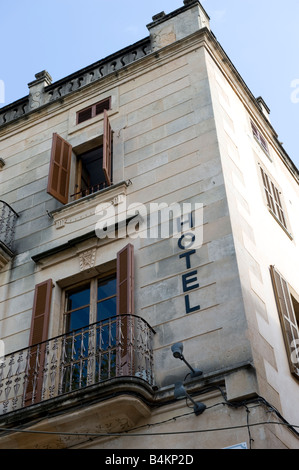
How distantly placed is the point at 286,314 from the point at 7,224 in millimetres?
5420

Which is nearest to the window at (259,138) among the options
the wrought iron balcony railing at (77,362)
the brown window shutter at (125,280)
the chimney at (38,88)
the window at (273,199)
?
the window at (273,199)

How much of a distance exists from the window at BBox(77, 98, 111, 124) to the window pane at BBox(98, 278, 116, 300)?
427cm

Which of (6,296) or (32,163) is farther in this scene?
(32,163)

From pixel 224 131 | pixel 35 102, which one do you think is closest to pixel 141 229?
pixel 224 131

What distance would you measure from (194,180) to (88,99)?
14.4ft

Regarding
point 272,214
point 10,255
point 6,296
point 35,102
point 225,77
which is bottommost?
point 6,296

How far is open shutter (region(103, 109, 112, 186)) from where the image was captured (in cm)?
1231

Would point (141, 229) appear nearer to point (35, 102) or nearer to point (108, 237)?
point (108, 237)

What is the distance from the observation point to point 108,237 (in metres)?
11.5

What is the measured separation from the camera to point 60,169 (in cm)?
1307

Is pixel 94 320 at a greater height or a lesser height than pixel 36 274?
lesser

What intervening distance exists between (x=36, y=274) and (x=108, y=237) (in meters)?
1.40

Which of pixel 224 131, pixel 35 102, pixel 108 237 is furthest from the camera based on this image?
pixel 35 102

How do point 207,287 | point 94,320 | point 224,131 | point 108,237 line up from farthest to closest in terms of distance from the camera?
point 224,131 → point 108,237 → point 94,320 → point 207,287
